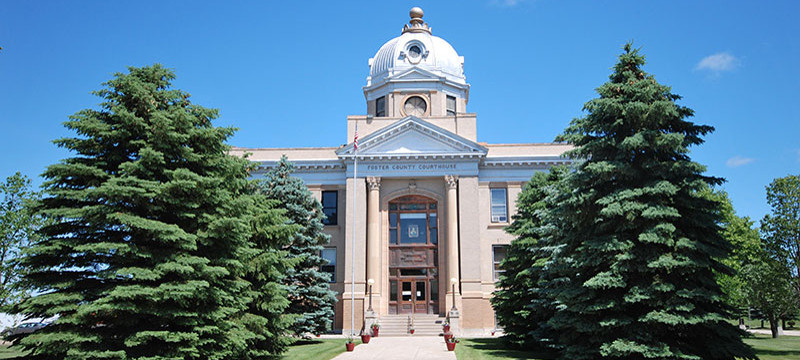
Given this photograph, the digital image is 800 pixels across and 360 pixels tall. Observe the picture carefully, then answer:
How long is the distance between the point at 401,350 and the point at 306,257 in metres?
6.92

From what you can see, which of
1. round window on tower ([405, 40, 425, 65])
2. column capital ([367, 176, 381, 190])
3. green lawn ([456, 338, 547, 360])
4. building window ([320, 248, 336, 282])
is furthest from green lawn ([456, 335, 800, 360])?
round window on tower ([405, 40, 425, 65])

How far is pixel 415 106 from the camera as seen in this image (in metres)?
42.2

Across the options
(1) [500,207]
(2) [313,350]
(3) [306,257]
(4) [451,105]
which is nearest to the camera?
(2) [313,350]

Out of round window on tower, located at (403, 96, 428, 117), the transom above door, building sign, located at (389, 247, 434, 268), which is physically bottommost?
building sign, located at (389, 247, 434, 268)

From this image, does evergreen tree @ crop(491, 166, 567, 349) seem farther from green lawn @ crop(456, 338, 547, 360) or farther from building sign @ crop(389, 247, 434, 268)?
building sign @ crop(389, 247, 434, 268)

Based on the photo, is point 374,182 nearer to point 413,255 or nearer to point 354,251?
point 354,251

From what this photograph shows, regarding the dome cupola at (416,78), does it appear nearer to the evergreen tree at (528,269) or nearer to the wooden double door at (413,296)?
the wooden double door at (413,296)

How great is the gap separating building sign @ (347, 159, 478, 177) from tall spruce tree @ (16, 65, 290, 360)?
21411 millimetres

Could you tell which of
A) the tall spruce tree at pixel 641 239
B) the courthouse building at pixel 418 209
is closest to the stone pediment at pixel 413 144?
the courthouse building at pixel 418 209

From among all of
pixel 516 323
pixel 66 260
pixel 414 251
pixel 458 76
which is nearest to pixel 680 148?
pixel 516 323

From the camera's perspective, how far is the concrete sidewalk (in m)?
21.2

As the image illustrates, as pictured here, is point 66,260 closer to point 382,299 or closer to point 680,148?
point 680,148

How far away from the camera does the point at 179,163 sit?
15227 millimetres

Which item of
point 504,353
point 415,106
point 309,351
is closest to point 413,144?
point 415,106
